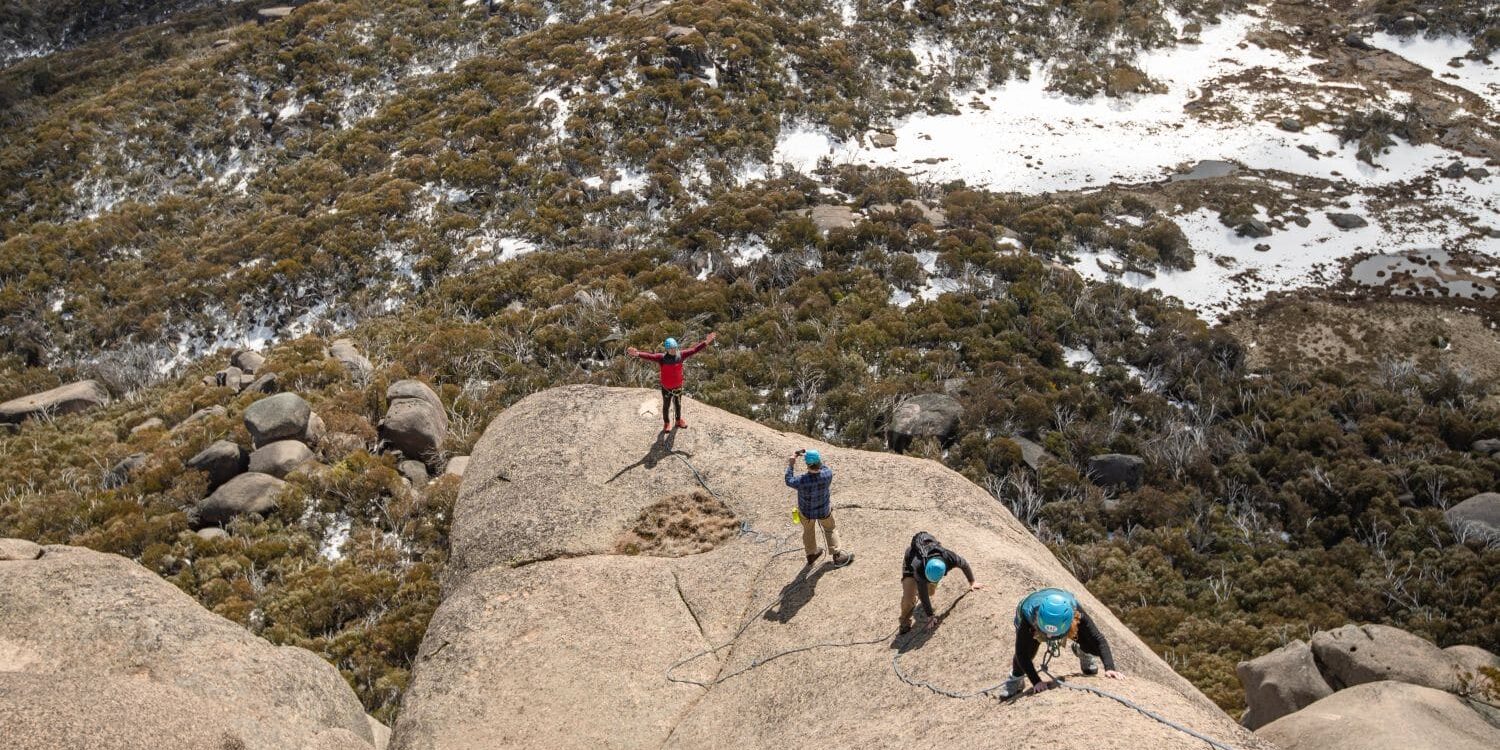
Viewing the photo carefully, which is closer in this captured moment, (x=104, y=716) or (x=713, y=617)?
(x=104, y=716)

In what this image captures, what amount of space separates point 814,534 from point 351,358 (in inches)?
851

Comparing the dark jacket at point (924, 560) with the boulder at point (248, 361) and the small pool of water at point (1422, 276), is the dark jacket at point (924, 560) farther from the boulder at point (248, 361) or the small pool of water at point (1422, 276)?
the small pool of water at point (1422, 276)

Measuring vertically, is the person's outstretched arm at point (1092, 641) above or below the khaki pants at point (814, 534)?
above

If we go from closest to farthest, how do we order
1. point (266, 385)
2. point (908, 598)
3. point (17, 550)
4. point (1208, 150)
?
1. point (908, 598)
2. point (17, 550)
3. point (266, 385)
4. point (1208, 150)

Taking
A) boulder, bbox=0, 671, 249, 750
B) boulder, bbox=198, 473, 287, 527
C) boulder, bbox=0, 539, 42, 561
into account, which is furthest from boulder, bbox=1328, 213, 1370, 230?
boulder, bbox=0, 539, 42, 561

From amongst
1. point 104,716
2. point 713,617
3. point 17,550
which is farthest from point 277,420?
point 713,617

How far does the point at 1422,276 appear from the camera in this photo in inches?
1351

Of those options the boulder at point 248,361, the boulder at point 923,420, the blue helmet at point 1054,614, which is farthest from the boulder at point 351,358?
the blue helmet at point 1054,614

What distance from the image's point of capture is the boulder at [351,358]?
89.2 ft

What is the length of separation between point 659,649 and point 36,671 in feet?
24.9

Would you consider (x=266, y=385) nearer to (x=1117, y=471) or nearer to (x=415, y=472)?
(x=415, y=472)

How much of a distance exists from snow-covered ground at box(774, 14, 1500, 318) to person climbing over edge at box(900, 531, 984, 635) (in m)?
27.8

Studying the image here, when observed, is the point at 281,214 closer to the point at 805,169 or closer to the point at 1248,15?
the point at 805,169

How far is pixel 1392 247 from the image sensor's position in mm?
36031
